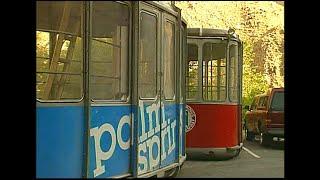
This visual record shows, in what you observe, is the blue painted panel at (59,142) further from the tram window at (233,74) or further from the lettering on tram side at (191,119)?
the lettering on tram side at (191,119)

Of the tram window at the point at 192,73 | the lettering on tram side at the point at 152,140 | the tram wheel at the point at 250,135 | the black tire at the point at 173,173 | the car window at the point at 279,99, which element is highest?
the tram window at the point at 192,73

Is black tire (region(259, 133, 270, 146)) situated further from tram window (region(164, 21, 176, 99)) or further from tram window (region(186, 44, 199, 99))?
tram window (region(164, 21, 176, 99))

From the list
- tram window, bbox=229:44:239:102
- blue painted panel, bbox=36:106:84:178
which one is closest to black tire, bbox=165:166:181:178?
tram window, bbox=229:44:239:102

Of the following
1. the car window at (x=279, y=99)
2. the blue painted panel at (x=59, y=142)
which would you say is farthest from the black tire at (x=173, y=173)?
the blue painted panel at (x=59, y=142)

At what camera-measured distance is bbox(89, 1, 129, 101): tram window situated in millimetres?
4992

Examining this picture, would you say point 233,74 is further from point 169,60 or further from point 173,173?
point 173,173

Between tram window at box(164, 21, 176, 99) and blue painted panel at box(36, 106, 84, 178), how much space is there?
214cm

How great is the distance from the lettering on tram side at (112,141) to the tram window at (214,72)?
9.81 feet

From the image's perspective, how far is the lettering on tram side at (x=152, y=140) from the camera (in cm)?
582

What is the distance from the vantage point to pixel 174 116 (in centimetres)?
714
